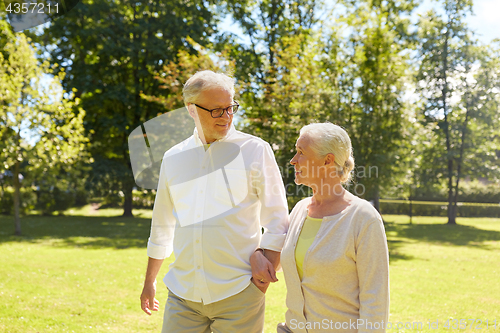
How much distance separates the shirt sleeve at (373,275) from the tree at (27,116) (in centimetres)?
1565

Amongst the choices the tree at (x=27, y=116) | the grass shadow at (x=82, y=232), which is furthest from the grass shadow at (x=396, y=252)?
the tree at (x=27, y=116)

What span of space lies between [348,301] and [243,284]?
581 millimetres

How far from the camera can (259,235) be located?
2512mm

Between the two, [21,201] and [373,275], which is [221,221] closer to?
[373,275]

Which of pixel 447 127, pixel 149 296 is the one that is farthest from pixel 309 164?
pixel 447 127

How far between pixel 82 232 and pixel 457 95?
2231 cm

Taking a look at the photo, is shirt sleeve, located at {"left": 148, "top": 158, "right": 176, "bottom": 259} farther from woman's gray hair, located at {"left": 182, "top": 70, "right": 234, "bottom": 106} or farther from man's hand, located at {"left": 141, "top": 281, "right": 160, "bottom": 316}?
woman's gray hair, located at {"left": 182, "top": 70, "right": 234, "bottom": 106}

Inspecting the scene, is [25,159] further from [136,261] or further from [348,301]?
[348,301]

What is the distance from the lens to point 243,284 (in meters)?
2.33

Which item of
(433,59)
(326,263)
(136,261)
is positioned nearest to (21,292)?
(136,261)

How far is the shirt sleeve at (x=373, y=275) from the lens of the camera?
80.0 inches

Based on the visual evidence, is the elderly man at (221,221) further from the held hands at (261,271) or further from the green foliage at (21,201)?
the green foliage at (21,201)

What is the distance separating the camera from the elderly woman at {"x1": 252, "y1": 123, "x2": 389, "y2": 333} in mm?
2059

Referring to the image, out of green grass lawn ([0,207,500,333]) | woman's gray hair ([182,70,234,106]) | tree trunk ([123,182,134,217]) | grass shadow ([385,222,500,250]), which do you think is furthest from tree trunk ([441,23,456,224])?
woman's gray hair ([182,70,234,106])
